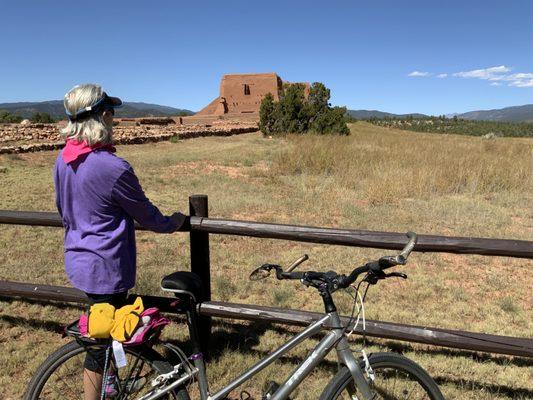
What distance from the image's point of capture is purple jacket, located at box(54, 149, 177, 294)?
1972 mm

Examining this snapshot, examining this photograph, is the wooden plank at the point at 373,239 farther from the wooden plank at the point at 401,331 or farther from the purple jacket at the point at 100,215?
the purple jacket at the point at 100,215

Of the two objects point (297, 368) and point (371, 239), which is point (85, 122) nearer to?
point (297, 368)

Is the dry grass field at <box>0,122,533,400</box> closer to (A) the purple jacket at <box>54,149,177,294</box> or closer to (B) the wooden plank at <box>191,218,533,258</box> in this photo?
(B) the wooden plank at <box>191,218,533,258</box>

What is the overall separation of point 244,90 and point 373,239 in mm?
60599

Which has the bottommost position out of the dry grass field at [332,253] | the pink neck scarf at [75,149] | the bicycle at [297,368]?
the dry grass field at [332,253]

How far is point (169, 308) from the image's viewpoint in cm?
283

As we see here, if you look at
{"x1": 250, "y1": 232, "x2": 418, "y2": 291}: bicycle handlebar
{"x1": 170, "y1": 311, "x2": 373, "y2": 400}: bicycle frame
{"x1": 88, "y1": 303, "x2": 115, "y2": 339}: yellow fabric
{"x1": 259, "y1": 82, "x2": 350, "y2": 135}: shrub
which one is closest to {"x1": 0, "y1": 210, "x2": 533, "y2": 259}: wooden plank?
{"x1": 250, "y1": 232, "x2": 418, "y2": 291}: bicycle handlebar

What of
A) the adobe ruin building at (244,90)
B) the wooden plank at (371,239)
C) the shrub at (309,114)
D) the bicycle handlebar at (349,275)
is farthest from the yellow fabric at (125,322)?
the adobe ruin building at (244,90)

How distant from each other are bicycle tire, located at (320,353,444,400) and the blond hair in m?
1.54

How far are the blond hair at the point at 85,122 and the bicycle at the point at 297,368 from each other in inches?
28.8

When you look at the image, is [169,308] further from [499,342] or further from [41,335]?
[499,342]

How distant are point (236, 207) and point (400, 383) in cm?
627

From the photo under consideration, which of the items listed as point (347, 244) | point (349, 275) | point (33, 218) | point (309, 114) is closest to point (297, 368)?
point (349, 275)

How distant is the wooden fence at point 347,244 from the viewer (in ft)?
9.07
